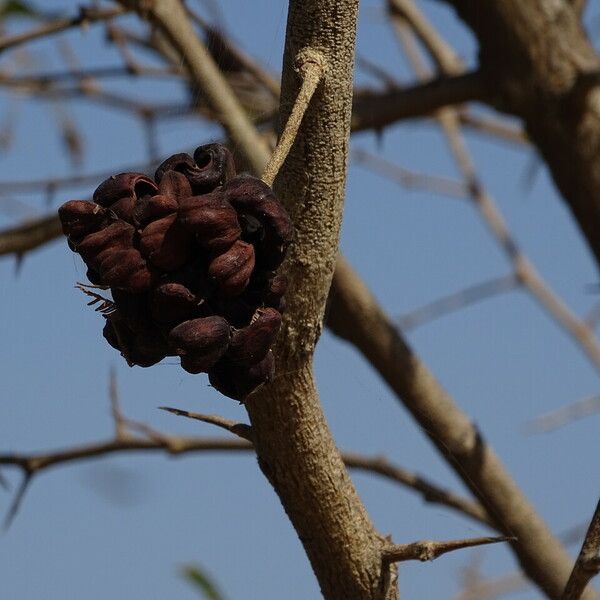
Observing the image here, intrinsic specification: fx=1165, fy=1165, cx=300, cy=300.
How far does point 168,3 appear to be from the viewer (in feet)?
7.82

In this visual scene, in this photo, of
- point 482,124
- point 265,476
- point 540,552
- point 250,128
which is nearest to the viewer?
point 265,476

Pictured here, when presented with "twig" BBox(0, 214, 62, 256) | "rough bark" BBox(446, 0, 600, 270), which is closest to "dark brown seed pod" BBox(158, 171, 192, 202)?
"twig" BBox(0, 214, 62, 256)

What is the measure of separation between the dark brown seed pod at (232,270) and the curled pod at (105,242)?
83 mm

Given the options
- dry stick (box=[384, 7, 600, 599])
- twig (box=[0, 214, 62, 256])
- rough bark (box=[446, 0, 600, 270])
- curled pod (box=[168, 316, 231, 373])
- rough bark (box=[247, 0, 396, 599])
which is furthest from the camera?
rough bark (box=[446, 0, 600, 270])

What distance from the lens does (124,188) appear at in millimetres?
1096

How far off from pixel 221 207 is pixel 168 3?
4.67ft

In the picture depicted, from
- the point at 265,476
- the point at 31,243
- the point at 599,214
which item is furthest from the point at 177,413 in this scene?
the point at 599,214

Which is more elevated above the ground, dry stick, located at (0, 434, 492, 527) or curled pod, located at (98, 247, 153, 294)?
curled pod, located at (98, 247, 153, 294)

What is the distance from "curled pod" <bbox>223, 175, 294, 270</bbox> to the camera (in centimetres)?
108

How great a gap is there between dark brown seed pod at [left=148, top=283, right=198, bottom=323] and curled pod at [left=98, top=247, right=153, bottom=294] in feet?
0.06

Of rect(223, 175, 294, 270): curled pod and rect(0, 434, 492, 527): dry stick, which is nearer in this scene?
rect(223, 175, 294, 270): curled pod

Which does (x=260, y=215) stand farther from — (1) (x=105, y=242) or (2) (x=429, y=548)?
(2) (x=429, y=548)

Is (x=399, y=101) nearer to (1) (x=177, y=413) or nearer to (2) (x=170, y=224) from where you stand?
(1) (x=177, y=413)

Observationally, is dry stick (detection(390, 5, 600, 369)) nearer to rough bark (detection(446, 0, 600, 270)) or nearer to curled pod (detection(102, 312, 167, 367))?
rough bark (detection(446, 0, 600, 270))
